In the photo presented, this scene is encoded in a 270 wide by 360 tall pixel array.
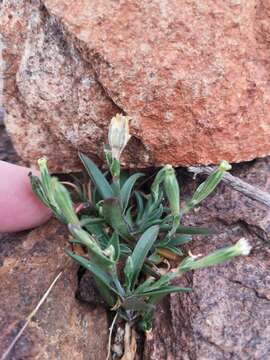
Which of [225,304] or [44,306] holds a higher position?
[44,306]

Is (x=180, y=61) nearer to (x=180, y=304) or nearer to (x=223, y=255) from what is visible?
(x=223, y=255)

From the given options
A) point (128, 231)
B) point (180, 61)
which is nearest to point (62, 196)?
point (128, 231)

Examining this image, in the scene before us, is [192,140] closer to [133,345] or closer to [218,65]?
[218,65]

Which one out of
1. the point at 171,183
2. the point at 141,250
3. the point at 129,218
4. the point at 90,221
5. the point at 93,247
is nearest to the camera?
the point at 93,247

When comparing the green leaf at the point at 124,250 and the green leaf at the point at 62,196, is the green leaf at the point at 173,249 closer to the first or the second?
the green leaf at the point at 124,250

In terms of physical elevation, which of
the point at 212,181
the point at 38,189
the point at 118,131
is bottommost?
the point at 212,181

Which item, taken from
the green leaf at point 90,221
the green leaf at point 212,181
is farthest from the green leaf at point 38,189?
the green leaf at point 212,181

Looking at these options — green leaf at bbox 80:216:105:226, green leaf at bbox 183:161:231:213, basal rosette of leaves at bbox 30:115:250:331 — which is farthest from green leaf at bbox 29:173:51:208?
green leaf at bbox 183:161:231:213
